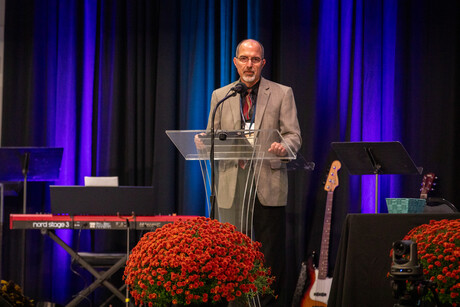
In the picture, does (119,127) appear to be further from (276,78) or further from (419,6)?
(419,6)

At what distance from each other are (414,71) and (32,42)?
3.57 metres

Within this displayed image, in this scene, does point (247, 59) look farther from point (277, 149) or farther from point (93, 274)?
point (93, 274)

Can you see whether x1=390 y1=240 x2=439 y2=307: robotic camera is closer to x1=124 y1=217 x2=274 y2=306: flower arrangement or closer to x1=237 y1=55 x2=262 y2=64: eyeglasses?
x1=124 y1=217 x2=274 y2=306: flower arrangement

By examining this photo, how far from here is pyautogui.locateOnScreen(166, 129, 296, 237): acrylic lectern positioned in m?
3.49

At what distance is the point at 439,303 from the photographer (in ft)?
9.13

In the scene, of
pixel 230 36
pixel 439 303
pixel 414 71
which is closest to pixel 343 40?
pixel 414 71

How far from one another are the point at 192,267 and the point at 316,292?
107 inches

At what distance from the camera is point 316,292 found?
5.12 meters

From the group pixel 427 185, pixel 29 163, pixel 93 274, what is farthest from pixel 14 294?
pixel 427 185

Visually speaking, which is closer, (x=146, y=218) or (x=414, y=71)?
(x=146, y=218)

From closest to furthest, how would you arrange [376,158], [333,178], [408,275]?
1. [408,275]
2. [376,158]
3. [333,178]

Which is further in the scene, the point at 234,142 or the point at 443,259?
the point at 234,142

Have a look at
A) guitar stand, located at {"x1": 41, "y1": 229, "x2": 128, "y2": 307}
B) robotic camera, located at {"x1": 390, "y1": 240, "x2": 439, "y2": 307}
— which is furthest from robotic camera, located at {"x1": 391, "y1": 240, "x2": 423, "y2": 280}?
guitar stand, located at {"x1": 41, "y1": 229, "x2": 128, "y2": 307}

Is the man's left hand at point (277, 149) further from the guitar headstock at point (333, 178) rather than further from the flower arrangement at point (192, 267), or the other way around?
the guitar headstock at point (333, 178)
